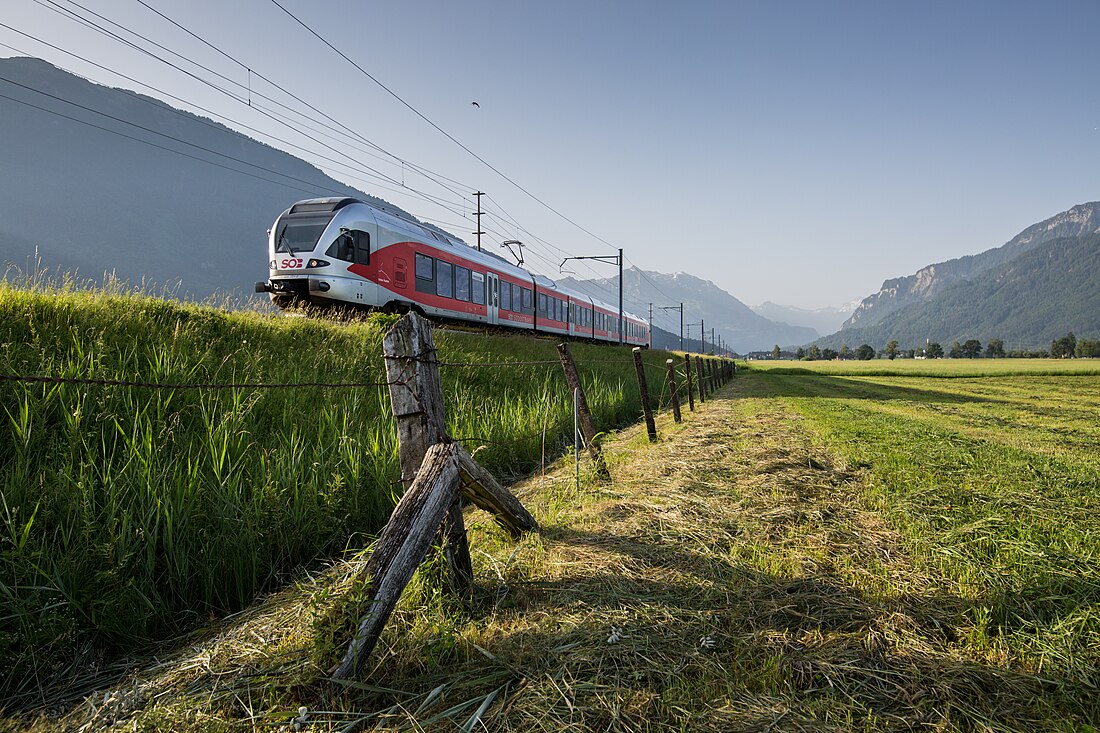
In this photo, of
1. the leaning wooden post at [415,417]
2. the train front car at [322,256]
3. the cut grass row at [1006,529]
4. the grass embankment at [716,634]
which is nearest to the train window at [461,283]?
the train front car at [322,256]

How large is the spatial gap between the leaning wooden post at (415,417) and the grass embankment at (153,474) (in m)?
1.34

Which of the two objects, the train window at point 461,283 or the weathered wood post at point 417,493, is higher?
the train window at point 461,283

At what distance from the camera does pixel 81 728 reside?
172cm

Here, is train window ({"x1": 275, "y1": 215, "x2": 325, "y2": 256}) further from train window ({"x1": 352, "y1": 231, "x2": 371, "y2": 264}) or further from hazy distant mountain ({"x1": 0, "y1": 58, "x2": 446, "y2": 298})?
hazy distant mountain ({"x1": 0, "y1": 58, "x2": 446, "y2": 298})

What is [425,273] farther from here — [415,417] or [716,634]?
[716,634]

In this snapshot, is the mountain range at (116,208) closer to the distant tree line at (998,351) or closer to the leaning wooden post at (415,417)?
the distant tree line at (998,351)

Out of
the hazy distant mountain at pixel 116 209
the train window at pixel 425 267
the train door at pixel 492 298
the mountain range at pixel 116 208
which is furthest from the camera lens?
the hazy distant mountain at pixel 116 209

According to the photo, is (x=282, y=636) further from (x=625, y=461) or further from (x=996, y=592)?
(x=625, y=461)

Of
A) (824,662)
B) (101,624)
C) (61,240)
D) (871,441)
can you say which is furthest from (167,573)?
(61,240)

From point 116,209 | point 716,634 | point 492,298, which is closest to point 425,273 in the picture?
point 492,298

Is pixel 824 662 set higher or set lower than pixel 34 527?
lower

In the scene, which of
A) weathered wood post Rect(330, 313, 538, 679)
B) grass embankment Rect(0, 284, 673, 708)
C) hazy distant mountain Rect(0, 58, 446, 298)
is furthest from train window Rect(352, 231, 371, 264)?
hazy distant mountain Rect(0, 58, 446, 298)

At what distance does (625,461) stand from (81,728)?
4.65 metres

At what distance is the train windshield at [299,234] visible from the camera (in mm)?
10766
